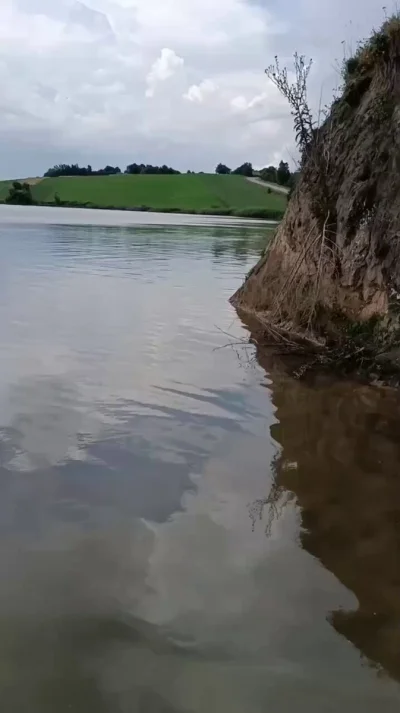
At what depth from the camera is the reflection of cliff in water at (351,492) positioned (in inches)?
197

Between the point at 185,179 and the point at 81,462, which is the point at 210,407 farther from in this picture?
the point at 185,179

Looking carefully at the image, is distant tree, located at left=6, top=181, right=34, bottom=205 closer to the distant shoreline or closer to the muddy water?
the distant shoreline

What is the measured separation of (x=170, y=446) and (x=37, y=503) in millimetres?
2095

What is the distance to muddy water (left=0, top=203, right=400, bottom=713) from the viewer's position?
4.35m

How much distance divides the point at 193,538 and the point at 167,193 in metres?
119

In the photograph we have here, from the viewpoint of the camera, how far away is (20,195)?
127m

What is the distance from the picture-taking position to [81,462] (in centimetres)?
754

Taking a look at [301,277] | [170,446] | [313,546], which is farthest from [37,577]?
[301,277]

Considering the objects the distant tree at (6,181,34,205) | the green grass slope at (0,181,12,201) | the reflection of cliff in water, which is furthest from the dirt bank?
the green grass slope at (0,181,12,201)

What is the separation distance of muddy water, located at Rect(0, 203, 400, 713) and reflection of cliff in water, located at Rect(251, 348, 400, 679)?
0.07 feet

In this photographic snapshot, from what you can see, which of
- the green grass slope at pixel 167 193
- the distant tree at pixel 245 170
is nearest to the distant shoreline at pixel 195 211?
the green grass slope at pixel 167 193

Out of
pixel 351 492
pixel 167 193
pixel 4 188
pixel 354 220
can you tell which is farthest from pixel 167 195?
pixel 351 492

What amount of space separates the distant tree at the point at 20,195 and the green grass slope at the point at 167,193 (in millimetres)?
1473

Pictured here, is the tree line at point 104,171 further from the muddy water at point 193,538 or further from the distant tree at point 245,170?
the muddy water at point 193,538
